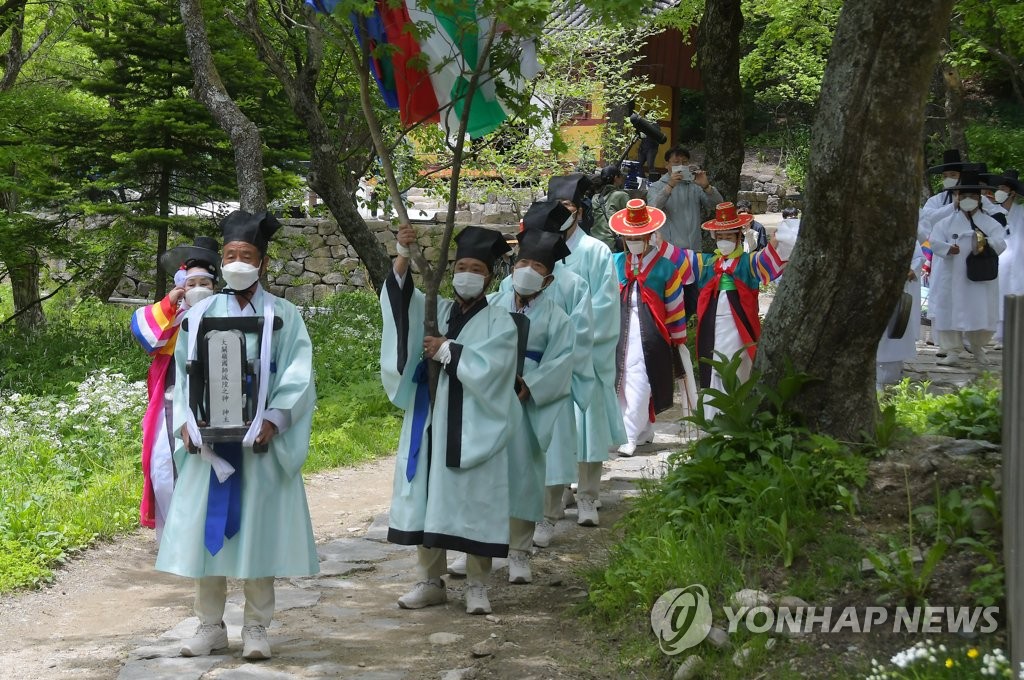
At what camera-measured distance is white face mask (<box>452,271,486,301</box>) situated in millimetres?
6051

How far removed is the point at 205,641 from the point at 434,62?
3.11m

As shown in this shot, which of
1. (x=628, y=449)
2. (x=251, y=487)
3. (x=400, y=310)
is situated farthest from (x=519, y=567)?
(x=628, y=449)

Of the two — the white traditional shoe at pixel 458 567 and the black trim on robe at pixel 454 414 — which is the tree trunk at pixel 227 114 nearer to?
the white traditional shoe at pixel 458 567

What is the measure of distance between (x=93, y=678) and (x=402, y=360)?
206 cm

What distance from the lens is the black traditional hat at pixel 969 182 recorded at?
501 inches

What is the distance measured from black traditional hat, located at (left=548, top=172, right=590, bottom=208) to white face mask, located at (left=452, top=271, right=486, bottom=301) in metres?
2.09

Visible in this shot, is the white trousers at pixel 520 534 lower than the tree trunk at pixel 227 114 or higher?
lower

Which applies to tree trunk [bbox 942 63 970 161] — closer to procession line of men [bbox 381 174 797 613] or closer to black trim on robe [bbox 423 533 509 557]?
procession line of men [bbox 381 174 797 613]

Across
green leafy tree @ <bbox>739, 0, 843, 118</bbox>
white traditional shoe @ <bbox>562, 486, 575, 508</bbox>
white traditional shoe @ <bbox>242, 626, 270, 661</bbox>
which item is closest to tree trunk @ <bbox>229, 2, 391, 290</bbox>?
white traditional shoe @ <bbox>562, 486, 575, 508</bbox>

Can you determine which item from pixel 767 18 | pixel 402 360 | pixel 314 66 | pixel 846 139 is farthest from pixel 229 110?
pixel 767 18

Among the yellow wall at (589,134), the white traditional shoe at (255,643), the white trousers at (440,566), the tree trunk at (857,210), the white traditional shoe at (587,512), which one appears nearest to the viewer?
the white traditional shoe at (255,643)

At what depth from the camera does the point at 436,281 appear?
5.84 m

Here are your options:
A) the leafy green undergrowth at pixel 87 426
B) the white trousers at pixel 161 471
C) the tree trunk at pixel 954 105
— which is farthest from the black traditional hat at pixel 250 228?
the tree trunk at pixel 954 105

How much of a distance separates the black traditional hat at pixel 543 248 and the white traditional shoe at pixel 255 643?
2461 millimetres
